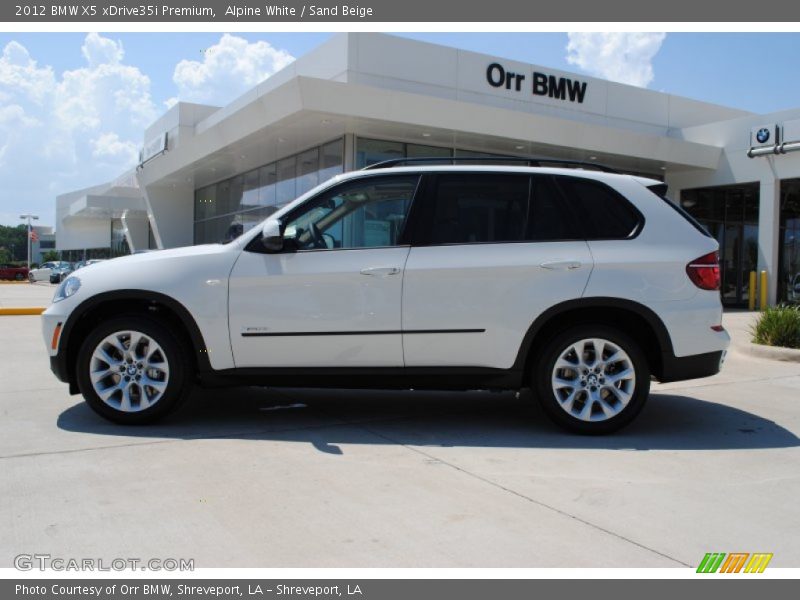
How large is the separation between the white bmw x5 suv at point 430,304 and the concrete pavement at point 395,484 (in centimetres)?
43

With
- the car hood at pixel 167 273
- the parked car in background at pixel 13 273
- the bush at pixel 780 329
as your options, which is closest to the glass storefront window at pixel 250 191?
the bush at pixel 780 329

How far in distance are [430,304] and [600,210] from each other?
1489 mm

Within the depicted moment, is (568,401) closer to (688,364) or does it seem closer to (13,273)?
(688,364)

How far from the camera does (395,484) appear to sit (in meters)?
4.00

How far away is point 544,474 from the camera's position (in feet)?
14.0

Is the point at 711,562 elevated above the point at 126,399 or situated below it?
below

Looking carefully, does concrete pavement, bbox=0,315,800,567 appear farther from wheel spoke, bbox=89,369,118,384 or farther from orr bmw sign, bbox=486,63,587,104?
orr bmw sign, bbox=486,63,587,104

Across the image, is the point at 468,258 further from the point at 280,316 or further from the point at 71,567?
the point at 71,567

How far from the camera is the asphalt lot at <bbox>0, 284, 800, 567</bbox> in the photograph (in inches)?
124

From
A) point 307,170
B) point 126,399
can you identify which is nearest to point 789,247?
point 307,170

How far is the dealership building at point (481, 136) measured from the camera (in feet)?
52.6

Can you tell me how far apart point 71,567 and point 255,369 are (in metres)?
2.32

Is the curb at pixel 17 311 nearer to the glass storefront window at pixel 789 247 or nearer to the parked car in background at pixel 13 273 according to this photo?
A: the glass storefront window at pixel 789 247

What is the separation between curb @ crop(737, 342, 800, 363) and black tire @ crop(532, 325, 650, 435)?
→ 17.6 feet
